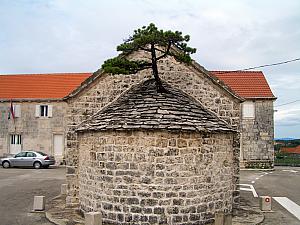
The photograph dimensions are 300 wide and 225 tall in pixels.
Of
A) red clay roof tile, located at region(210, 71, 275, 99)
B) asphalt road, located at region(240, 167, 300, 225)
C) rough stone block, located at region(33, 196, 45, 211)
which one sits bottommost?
asphalt road, located at region(240, 167, 300, 225)


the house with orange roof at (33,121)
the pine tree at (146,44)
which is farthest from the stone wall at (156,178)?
the house with orange roof at (33,121)

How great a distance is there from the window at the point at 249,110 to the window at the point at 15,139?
57.6ft

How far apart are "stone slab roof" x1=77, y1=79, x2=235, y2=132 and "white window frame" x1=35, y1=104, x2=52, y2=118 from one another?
1854 centimetres

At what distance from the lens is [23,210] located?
456 inches

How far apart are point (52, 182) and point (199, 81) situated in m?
10.3

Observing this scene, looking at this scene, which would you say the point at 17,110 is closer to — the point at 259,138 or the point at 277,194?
the point at 259,138

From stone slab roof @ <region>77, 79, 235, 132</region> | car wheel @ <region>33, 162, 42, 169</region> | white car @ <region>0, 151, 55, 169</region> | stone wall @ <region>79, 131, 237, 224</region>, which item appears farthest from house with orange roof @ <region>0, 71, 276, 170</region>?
stone wall @ <region>79, 131, 237, 224</region>

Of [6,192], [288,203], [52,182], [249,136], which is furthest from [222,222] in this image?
[249,136]

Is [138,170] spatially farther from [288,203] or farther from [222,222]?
[288,203]

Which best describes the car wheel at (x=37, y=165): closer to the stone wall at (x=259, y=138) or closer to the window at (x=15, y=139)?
the window at (x=15, y=139)

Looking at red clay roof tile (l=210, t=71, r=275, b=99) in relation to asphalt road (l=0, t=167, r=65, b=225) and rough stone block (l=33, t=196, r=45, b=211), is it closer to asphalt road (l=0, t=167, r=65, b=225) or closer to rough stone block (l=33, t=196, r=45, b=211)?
asphalt road (l=0, t=167, r=65, b=225)

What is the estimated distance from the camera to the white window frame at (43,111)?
1144 inches

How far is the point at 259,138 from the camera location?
27672 millimetres

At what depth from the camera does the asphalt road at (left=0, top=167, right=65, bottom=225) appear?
10.3 meters
